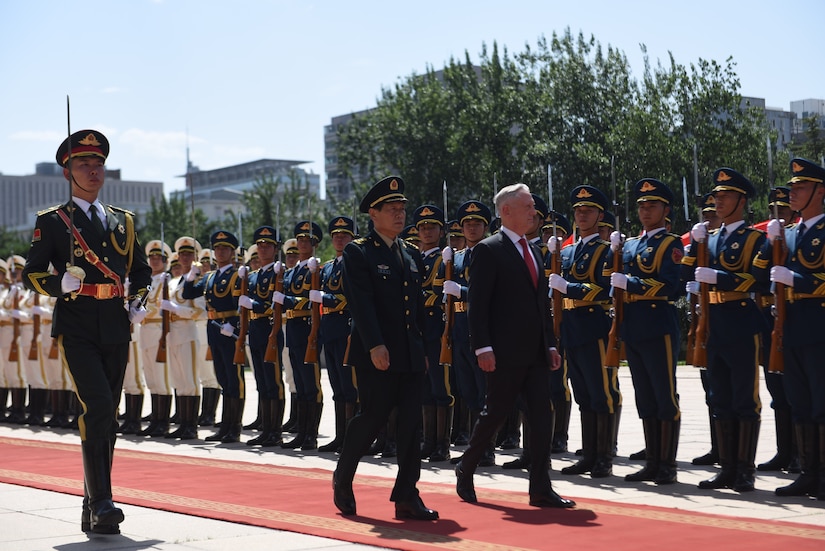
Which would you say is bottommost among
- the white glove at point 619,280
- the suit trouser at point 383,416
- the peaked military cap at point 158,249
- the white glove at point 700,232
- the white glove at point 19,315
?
the suit trouser at point 383,416

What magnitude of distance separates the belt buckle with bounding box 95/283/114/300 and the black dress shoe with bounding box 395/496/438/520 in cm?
219

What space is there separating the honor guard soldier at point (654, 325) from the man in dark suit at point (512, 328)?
1376 mm

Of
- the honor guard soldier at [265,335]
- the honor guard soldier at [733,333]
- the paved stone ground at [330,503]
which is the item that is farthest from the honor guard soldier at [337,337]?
the honor guard soldier at [733,333]

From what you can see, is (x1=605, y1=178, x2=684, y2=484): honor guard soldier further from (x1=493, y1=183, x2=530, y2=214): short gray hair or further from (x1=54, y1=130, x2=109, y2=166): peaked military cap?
(x1=54, y1=130, x2=109, y2=166): peaked military cap

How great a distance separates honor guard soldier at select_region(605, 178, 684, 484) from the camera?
896cm

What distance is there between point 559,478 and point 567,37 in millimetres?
39956

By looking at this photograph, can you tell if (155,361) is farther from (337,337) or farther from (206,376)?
(337,337)

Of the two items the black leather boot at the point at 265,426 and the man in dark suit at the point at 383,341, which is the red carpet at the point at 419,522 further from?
the black leather boot at the point at 265,426

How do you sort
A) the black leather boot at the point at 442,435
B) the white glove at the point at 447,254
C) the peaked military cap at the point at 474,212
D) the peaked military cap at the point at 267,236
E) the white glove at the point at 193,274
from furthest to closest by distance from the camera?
the white glove at the point at 193,274 → the peaked military cap at the point at 267,236 → the peaked military cap at the point at 474,212 → the black leather boot at the point at 442,435 → the white glove at the point at 447,254

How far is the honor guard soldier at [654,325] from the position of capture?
353 inches

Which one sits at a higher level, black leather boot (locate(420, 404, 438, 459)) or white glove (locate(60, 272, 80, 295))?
white glove (locate(60, 272, 80, 295))

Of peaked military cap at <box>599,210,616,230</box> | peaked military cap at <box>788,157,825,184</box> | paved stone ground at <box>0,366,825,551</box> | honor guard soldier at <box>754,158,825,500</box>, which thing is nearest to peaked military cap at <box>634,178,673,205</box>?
honor guard soldier at <box>754,158,825,500</box>

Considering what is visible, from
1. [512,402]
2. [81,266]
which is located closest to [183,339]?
[81,266]

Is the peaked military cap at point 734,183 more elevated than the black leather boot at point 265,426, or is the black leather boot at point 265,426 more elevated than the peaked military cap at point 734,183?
the peaked military cap at point 734,183
